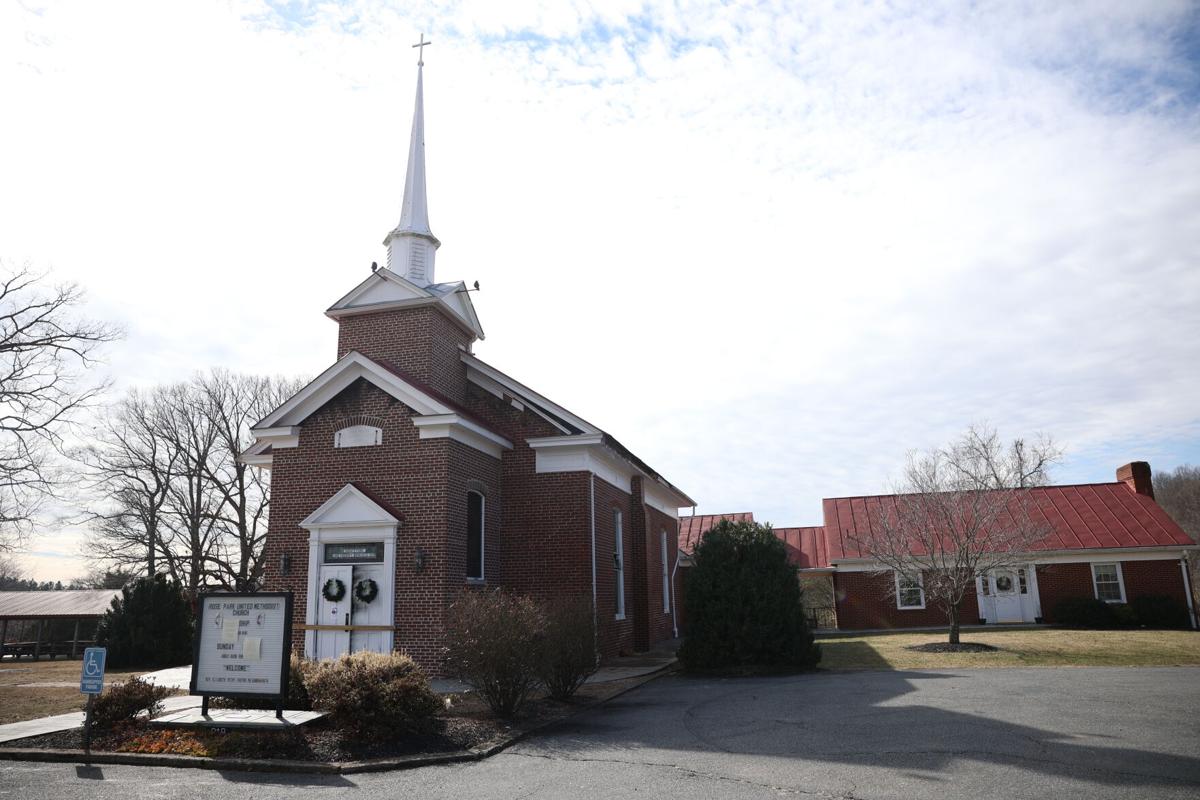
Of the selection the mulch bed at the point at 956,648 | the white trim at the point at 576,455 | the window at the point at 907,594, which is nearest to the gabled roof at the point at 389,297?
the white trim at the point at 576,455

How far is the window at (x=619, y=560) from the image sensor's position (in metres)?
21.9

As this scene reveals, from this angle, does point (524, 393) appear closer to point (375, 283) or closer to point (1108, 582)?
point (375, 283)

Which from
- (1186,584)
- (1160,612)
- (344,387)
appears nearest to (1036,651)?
(1160,612)

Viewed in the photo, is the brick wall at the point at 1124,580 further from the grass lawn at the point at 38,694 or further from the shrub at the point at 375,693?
the grass lawn at the point at 38,694

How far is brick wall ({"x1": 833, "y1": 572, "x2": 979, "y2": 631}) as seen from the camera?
1231 inches

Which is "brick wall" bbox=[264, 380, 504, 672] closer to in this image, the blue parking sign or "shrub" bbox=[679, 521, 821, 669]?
"shrub" bbox=[679, 521, 821, 669]

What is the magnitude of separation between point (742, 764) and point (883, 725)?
2.78 m

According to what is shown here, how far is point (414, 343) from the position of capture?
19.7m

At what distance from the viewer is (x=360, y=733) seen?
1014 cm

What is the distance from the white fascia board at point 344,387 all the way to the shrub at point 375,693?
6991mm

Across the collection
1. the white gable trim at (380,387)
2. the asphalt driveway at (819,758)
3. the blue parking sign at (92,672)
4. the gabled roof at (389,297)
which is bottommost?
the asphalt driveway at (819,758)

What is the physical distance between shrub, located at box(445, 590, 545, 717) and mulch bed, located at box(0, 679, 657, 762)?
1.61 ft

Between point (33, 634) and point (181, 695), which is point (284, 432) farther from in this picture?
point (33, 634)

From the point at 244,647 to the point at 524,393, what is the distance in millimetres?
10076
